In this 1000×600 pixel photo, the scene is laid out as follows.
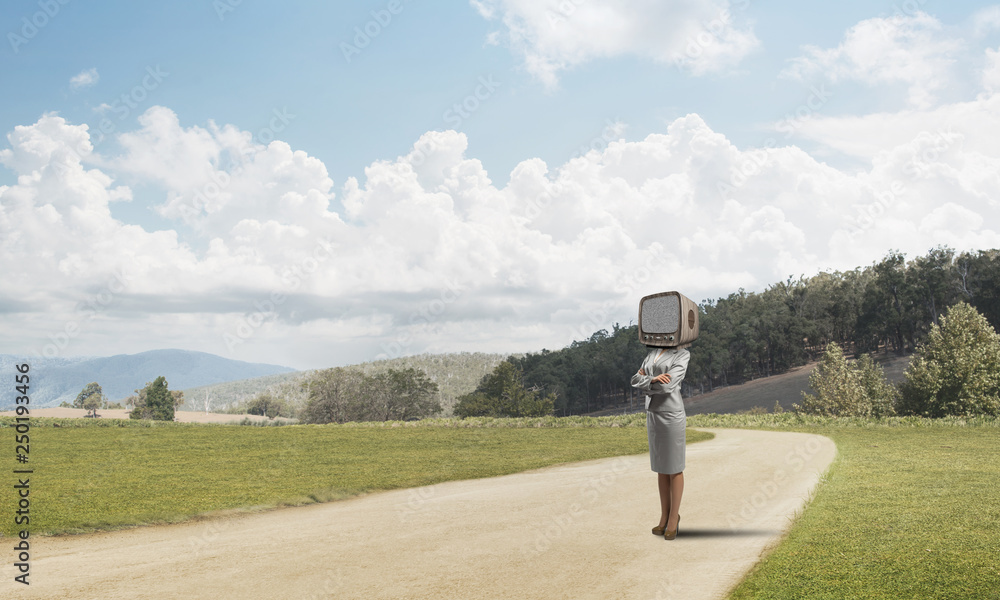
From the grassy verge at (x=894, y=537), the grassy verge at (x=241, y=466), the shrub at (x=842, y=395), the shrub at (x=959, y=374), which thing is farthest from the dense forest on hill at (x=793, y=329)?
the grassy verge at (x=894, y=537)

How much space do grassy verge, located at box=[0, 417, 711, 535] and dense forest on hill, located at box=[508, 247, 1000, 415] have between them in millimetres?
63899

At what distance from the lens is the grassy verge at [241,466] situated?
12.3 meters

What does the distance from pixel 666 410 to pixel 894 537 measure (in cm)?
355

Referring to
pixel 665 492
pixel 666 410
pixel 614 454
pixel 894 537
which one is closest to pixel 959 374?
pixel 614 454

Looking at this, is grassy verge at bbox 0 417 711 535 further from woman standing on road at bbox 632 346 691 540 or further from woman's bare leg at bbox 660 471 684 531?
woman standing on road at bbox 632 346 691 540

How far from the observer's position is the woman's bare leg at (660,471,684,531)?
7816 millimetres

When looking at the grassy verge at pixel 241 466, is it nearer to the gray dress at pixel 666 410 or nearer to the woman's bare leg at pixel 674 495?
the woman's bare leg at pixel 674 495

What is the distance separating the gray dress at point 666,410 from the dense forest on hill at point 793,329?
84.1 meters

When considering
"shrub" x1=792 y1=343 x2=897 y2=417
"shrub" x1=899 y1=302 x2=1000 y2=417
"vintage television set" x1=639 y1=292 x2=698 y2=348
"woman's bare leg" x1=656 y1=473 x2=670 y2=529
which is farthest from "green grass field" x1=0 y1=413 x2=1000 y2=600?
"shrub" x1=792 y1=343 x2=897 y2=417

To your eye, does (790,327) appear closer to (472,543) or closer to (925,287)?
(925,287)

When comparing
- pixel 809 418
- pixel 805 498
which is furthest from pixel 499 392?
pixel 805 498

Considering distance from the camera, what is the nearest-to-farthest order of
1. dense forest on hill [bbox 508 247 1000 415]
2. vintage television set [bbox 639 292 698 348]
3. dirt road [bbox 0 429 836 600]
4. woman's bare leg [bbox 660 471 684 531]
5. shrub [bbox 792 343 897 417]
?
dirt road [bbox 0 429 836 600], vintage television set [bbox 639 292 698 348], woman's bare leg [bbox 660 471 684 531], shrub [bbox 792 343 897 417], dense forest on hill [bbox 508 247 1000 415]

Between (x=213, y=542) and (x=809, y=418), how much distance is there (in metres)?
35.4

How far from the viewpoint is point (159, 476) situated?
56.0 feet
